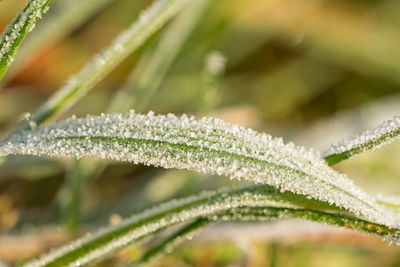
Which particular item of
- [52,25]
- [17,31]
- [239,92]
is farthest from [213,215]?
[239,92]

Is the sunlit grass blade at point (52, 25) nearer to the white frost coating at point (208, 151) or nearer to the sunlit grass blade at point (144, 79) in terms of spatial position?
the sunlit grass blade at point (144, 79)

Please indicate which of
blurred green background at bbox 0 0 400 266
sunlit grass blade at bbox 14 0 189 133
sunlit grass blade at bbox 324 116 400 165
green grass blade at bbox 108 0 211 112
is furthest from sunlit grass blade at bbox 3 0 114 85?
sunlit grass blade at bbox 324 116 400 165

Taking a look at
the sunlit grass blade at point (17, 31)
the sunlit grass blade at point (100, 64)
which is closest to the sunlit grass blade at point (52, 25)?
the sunlit grass blade at point (100, 64)

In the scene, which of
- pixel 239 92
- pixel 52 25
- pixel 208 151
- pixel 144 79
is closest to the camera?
pixel 208 151

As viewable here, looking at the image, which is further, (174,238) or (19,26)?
(174,238)

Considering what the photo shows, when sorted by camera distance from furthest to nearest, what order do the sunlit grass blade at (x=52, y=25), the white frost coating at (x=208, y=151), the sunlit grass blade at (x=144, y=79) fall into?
the sunlit grass blade at (x=52, y=25), the sunlit grass blade at (x=144, y=79), the white frost coating at (x=208, y=151)

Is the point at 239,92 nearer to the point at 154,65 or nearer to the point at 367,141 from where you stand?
the point at 154,65

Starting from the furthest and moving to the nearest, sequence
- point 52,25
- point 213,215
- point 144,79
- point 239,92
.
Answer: point 239,92 < point 52,25 < point 144,79 < point 213,215

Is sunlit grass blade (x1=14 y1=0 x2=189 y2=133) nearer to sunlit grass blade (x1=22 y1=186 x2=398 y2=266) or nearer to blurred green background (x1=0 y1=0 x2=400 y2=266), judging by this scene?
sunlit grass blade (x1=22 y1=186 x2=398 y2=266)
